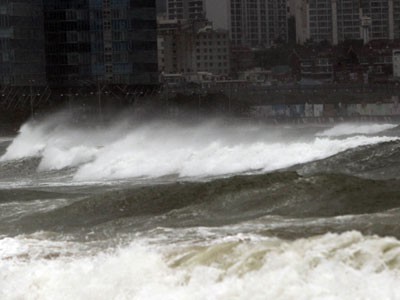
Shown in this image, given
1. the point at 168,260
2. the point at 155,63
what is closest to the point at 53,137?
the point at 155,63

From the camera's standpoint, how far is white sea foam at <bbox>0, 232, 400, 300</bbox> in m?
18.4

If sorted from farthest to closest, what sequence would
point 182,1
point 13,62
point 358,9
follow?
point 182,1, point 358,9, point 13,62

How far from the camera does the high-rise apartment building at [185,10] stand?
155 metres

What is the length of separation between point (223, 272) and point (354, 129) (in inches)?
2653

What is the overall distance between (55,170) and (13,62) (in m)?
39.9

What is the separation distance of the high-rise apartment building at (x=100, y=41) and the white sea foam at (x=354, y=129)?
14.6 m

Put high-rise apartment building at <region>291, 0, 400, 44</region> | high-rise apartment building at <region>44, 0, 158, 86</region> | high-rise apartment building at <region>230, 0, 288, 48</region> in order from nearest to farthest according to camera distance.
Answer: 1. high-rise apartment building at <region>44, 0, 158, 86</region>
2. high-rise apartment building at <region>291, 0, 400, 44</region>
3. high-rise apartment building at <region>230, 0, 288, 48</region>

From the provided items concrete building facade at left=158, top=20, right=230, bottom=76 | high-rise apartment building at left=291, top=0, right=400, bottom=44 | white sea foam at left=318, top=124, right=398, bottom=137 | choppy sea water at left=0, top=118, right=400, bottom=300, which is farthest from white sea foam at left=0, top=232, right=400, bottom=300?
concrete building facade at left=158, top=20, right=230, bottom=76

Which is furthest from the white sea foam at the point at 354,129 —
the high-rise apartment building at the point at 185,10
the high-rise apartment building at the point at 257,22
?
the high-rise apartment building at the point at 185,10

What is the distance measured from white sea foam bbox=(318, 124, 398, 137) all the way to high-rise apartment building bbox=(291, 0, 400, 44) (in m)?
34.2

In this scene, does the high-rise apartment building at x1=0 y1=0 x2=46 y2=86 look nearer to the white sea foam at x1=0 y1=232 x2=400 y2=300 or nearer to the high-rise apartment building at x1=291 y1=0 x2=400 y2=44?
the high-rise apartment building at x1=291 y1=0 x2=400 y2=44

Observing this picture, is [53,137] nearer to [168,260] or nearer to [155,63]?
[155,63]

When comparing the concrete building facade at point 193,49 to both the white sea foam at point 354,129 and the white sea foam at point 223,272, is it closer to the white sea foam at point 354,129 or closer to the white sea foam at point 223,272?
the white sea foam at point 354,129

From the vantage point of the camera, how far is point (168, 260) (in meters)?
20.3
